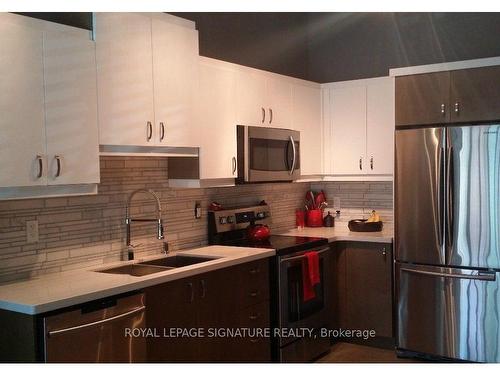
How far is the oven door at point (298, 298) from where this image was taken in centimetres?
375

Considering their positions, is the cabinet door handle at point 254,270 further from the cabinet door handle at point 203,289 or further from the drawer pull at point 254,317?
the cabinet door handle at point 203,289

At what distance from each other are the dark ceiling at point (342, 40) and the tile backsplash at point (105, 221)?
3.64 ft

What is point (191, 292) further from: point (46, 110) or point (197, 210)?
point (46, 110)

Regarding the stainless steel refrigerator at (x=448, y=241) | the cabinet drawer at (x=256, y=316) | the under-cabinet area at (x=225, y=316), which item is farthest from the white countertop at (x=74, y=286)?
the stainless steel refrigerator at (x=448, y=241)

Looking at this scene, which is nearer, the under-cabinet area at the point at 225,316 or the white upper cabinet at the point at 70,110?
the under-cabinet area at the point at 225,316

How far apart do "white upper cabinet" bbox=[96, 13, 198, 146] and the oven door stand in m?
1.08

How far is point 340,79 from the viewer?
5.12 meters

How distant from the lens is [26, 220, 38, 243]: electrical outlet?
289 centimetres

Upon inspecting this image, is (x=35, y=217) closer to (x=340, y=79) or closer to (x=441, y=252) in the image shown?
(x=441, y=252)

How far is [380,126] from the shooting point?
4555mm

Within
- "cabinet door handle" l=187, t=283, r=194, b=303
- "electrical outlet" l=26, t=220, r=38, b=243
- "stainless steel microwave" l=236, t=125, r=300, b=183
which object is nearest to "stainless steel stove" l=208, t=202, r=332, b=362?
"stainless steel microwave" l=236, t=125, r=300, b=183

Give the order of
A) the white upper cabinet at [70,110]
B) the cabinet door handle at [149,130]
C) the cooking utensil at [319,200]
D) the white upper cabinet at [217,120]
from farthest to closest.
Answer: the cooking utensil at [319,200], the white upper cabinet at [217,120], the cabinet door handle at [149,130], the white upper cabinet at [70,110]

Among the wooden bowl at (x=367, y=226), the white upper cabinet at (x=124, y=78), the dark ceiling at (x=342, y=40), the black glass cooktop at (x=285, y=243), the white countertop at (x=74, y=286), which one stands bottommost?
the white countertop at (x=74, y=286)

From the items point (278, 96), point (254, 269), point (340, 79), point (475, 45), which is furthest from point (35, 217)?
point (475, 45)
